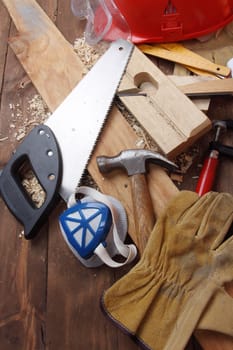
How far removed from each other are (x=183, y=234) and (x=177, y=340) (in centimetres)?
18

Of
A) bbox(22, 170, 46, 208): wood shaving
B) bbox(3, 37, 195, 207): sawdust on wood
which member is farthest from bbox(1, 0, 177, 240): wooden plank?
bbox(22, 170, 46, 208): wood shaving

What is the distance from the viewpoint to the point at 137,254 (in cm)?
74

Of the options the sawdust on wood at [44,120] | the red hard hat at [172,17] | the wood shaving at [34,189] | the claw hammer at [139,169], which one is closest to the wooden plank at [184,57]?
the red hard hat at [172,17]

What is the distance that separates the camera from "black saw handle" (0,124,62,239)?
0.78 meters

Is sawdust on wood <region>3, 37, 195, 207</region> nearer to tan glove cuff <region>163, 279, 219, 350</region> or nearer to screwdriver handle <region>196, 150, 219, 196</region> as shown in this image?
screwdriver handle <region>196, 150, 219, 196</region>

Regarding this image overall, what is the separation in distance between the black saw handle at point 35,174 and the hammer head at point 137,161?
5.1 inches

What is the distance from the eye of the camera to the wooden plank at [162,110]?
31.4 inches

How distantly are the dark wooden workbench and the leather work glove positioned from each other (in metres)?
0.07

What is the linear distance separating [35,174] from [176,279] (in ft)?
1.20

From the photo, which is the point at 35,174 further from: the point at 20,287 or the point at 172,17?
the point at 172,17

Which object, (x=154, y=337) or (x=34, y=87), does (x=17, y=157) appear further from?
(x=154, y=337)

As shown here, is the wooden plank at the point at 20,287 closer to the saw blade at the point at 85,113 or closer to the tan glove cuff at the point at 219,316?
the saw blade at the point at 85,113

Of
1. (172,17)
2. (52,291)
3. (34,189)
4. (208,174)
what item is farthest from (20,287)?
(172,17)

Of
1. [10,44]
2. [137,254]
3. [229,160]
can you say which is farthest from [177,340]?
[10,44]
